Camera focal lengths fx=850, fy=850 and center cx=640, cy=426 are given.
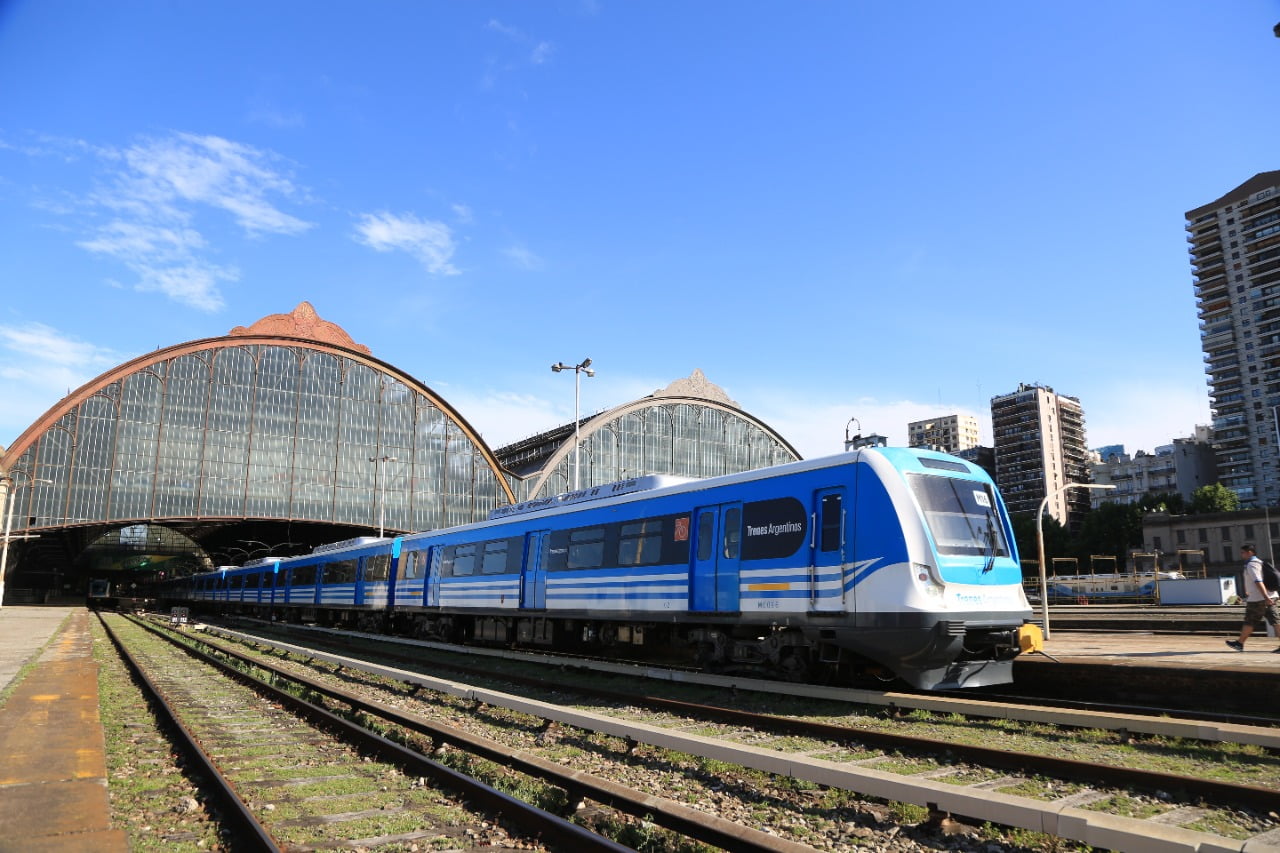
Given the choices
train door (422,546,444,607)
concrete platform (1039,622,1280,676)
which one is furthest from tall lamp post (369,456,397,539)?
concrete platform (1039,622,1280,676)

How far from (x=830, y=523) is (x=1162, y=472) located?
172541 mm

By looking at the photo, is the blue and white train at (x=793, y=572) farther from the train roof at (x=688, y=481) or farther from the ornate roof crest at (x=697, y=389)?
the ornate roof crest at (x=697, y=389)

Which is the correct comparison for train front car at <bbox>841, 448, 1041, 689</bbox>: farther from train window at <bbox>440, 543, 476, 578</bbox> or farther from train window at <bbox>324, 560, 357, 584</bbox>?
train window at <bbox>324, 560, 357, 584</bbox>

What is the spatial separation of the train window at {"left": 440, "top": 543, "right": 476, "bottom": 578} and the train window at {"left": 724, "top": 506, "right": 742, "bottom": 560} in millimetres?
10313

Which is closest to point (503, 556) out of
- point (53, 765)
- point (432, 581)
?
point (432, 581)

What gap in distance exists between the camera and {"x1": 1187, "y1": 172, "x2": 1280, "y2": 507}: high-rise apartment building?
124 metres

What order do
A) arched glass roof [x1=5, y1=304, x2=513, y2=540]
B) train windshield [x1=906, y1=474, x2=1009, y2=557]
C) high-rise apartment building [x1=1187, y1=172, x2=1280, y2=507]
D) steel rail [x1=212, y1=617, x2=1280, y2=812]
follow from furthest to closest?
1. high-rise apartment building [x1=1187, y1=172, x2=1280, y2=507]
2. arched glass roof [x1=5, y1=304, x2=513, y2=540]
3. train windshield [x1=906, y1=474, x2=1009, y2=557]
4. steel rail [x1=212, y1=617, x2=1280, y2=812]

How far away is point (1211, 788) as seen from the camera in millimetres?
6641

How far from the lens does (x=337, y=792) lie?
25.8 feet

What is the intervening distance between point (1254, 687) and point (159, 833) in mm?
12109

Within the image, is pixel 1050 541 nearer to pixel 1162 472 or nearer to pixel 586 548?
pixel 1162 472

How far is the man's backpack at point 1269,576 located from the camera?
48.4 feet

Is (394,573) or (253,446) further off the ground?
(253,446)

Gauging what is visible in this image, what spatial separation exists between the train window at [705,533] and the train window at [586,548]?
3.14 meters
